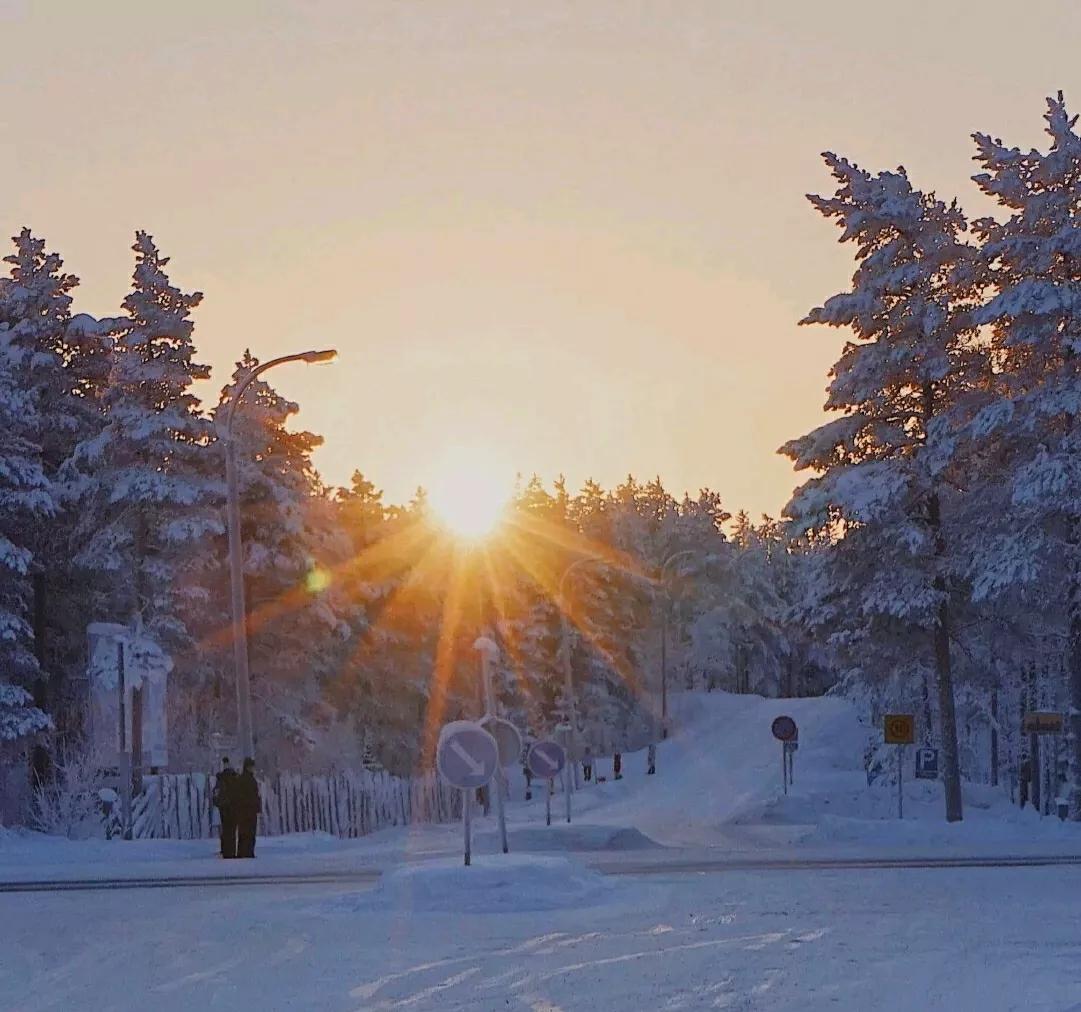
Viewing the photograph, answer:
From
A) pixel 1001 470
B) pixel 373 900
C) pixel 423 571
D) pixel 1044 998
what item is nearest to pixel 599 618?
pixel 423 571

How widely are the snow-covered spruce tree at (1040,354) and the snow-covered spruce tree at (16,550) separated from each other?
18.8 m

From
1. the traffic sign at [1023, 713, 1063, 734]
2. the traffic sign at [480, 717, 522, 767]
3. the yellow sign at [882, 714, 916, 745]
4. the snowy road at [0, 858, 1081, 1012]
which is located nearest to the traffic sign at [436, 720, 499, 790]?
the snowy road at [0, 858, 1081, 1012]

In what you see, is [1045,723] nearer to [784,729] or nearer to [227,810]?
[784,729]

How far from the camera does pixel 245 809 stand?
24.9m

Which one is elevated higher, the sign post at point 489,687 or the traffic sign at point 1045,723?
the sign post at point 489,687

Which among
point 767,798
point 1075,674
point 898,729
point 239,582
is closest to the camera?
point 239,582

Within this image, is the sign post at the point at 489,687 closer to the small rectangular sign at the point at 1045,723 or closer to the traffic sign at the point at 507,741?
the traffic sign at the point at 507,741

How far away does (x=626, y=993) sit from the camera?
10219 millimetres

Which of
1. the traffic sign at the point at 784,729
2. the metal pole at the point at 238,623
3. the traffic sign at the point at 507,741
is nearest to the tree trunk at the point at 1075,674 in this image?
the traffic sign at the point at 784,729

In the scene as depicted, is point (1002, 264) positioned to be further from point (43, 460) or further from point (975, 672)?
point (43, 460)

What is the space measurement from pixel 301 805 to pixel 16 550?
307 inches

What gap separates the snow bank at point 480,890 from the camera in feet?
49.3

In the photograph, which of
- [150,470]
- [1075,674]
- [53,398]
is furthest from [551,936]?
[53,398]

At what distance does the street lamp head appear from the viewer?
25067 millimetres
